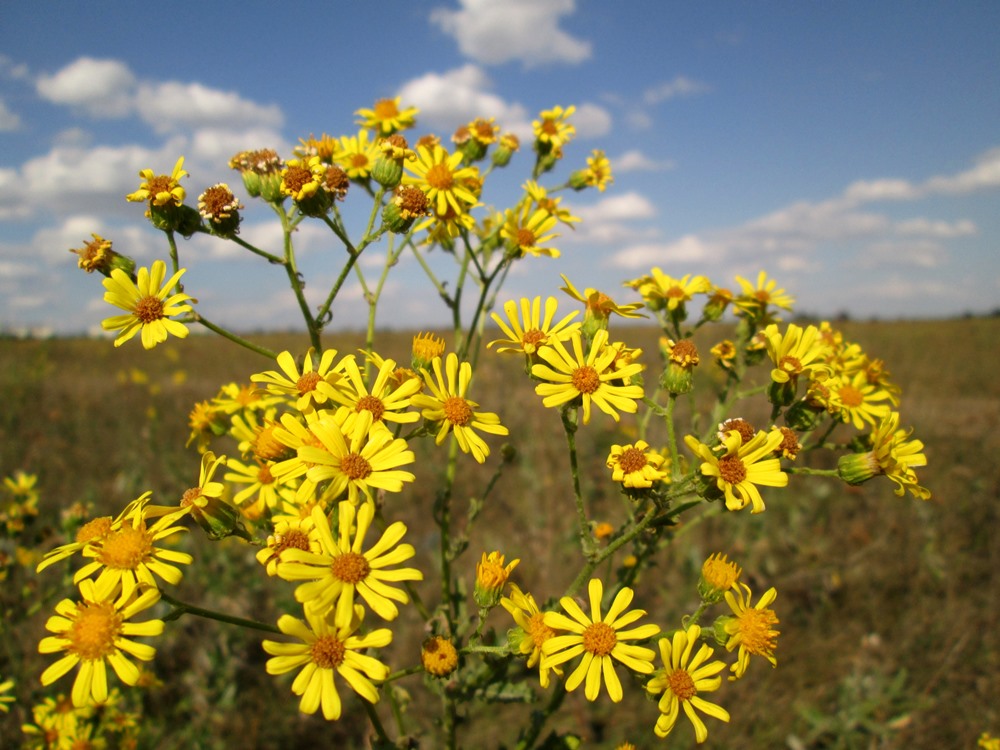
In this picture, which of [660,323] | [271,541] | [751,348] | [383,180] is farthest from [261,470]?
[751,348]

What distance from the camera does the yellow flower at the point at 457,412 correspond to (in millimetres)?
1749

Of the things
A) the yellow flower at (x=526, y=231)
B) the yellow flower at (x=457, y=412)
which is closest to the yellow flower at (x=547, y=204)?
the yellow flower at (x=526, y=231)

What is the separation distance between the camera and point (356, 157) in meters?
2.70

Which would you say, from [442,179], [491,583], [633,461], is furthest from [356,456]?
[442,179]

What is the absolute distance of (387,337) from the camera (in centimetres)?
2164

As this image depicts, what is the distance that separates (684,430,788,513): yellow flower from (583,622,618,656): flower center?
54 cm

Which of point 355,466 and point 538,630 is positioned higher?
point 355,466

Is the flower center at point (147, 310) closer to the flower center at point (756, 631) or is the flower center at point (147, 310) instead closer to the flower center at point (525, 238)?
the flower center at point (525, 238)

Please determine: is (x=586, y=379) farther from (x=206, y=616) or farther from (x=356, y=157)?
(x=356, y=157)

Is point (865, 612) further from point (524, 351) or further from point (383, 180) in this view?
point (383, 180)

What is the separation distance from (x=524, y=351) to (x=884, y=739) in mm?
4656

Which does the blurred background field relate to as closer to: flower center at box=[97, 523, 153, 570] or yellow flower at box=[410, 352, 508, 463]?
yellow flower at box=[410, 352, 508, 463]

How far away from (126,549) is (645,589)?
533 cm

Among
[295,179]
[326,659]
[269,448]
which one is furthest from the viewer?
[295,179]
